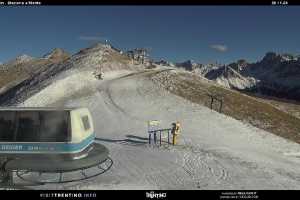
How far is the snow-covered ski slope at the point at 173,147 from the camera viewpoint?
15788 millimetres

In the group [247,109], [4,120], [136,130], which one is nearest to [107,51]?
[247,109]

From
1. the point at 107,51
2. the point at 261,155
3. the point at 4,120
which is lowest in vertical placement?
the point at 261,155

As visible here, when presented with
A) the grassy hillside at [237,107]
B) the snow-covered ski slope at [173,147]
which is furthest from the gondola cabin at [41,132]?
the grassy hillside at [237,107]

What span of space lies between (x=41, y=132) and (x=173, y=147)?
10.7 meters

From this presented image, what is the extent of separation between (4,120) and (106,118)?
19060 mm

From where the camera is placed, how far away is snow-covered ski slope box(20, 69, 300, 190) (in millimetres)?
15788

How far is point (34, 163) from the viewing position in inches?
543

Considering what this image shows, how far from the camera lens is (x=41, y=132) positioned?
13977mm

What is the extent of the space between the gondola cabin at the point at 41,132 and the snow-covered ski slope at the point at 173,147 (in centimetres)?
172

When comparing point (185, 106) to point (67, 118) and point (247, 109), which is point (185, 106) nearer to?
point (247, 109)
